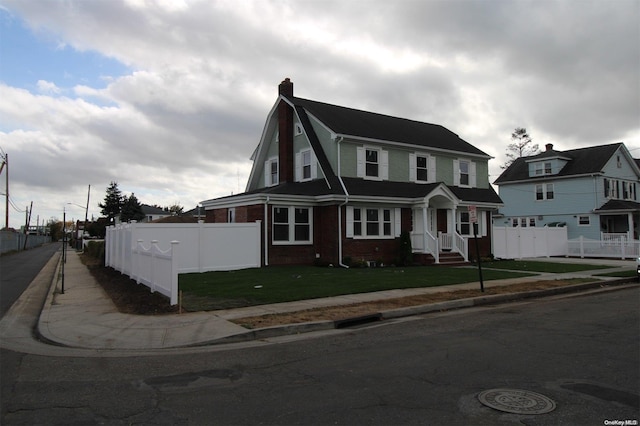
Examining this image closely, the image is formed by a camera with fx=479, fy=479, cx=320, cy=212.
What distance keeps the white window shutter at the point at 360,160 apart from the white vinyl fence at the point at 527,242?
9888 millimetres

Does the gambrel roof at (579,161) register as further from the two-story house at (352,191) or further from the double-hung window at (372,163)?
the double-hung window at (372,163)

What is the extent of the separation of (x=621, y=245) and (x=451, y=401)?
2949cm

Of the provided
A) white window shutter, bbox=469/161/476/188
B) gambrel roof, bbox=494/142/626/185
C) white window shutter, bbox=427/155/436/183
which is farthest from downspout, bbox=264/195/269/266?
gambrel roof, bbox=494/142/626/185

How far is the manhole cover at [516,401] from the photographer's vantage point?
4.76 m

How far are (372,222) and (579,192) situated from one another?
2264cm

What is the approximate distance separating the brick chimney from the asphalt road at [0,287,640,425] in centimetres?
1715

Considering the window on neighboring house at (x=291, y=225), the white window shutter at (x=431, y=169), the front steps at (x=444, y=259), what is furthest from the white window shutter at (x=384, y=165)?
the window on neighboring house at (x=291, y=225)

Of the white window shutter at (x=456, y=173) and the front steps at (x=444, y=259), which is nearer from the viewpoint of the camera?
the front steps at (x=444, y=259)

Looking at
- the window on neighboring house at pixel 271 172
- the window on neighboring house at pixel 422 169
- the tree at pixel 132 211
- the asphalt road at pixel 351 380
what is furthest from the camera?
the tree at pixel 132 211

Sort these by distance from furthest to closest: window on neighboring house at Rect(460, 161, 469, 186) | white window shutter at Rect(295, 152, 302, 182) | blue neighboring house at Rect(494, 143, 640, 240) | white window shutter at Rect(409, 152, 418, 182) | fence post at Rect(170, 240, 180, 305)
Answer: blue neighboring house at Rect(494, 143, 640, 240)
window on neighboring house at Rect(460, 161, 469, 186)
white window shutter at Rect(409, 152, 418, 182)
white window shutter at Rect(295, 152, 302, 182)
fence post at Rect(170, 240, 180, 305)

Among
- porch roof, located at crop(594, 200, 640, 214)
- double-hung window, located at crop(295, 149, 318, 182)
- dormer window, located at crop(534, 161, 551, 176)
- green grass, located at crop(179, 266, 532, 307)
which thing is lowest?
green grass, located at crop(179, 266, 532, 307)

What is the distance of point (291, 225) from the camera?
21.7 metres

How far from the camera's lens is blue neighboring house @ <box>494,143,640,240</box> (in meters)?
36.4

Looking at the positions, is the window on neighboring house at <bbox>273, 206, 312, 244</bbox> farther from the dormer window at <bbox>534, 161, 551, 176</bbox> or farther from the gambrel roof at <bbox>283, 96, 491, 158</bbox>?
the dormer window at <bbox>534, 161, 551, 176</bbox>
